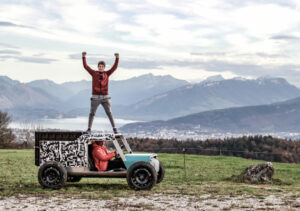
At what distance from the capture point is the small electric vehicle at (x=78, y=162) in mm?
15062

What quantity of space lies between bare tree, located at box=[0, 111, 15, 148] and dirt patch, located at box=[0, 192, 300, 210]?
47732 millimetres

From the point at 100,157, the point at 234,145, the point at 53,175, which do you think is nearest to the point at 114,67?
the point at 100,157

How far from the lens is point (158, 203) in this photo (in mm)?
12750

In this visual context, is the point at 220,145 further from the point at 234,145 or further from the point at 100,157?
the point at 100,157

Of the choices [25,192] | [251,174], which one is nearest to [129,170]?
[25,192]

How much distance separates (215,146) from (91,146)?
6247cm

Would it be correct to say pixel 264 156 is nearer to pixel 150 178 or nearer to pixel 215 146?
pixel 215 146

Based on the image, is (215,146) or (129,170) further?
(215,146)

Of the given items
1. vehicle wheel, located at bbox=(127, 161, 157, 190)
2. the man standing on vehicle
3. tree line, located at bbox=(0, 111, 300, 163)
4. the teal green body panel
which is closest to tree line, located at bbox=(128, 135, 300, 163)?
tree line, located at bbox=(0, 111, 300, 163)

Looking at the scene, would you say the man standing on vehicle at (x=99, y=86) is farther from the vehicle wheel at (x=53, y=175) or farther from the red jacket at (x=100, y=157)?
the vehicle wheel at (x=53, y=175)

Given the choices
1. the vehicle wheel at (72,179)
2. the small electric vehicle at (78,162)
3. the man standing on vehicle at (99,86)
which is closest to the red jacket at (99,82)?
the man standing on vehicle at (99,86)

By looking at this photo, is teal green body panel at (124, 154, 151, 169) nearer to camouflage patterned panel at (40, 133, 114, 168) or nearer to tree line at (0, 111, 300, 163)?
camouflage patterned panel at (40, 133, 114, 168)

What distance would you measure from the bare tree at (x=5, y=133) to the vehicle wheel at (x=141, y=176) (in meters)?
46.7

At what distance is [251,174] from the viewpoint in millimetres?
19766
